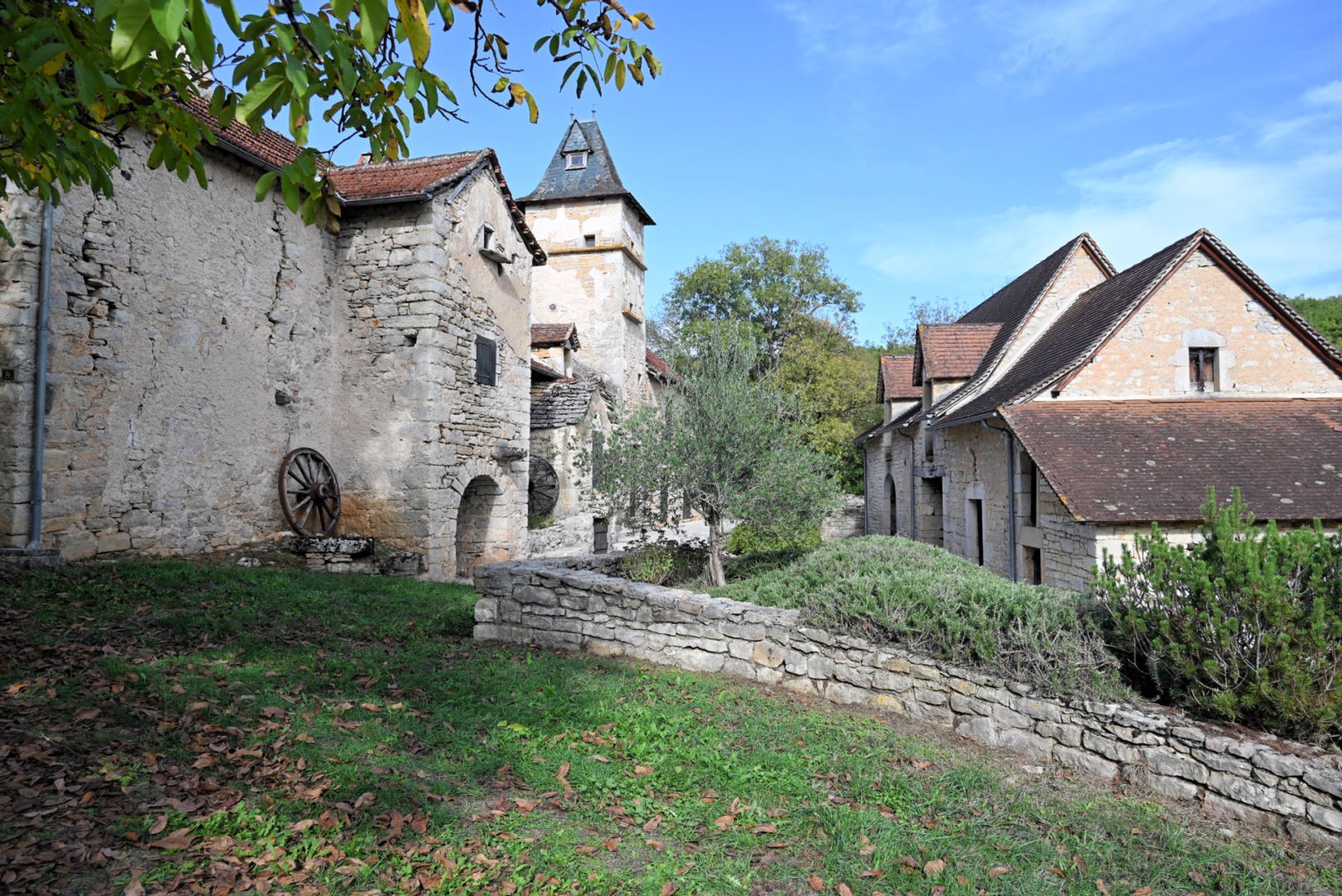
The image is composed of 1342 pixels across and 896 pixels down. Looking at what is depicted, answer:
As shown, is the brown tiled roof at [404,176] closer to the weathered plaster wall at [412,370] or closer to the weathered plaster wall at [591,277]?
the weathered plaster wall at [412,370]

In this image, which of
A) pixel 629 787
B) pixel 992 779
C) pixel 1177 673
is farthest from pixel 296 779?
pixel 1177 673

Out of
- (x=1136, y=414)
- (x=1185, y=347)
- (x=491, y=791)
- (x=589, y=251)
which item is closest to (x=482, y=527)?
(x=491, y=791)

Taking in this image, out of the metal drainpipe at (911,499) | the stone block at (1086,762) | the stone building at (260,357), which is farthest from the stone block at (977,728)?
the metal drainpipe at (911,499)

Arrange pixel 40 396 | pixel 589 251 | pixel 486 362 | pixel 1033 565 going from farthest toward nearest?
pixel 589 251 → pixel 486 362 → pixel 1033 565 → pixel 40 396

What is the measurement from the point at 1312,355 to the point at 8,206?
17.6 meters

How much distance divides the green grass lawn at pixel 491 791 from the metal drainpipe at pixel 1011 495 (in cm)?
774

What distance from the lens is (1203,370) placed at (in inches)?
474

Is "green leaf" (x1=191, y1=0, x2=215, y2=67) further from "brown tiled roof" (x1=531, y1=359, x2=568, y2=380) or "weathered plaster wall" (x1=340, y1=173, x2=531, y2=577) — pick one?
"brown tiled roof" (x1=531, y1=359, x2=568, y2=380)

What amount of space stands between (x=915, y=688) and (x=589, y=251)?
927 inches

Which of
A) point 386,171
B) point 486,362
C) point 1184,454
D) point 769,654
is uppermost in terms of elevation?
point 386,171

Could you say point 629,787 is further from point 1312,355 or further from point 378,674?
point 1312,355

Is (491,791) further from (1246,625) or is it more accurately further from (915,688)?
(1246,625)

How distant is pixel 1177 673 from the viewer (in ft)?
17.4

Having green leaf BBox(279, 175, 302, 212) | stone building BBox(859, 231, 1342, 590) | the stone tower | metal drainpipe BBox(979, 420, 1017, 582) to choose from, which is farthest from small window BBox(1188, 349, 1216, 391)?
the stone tower
